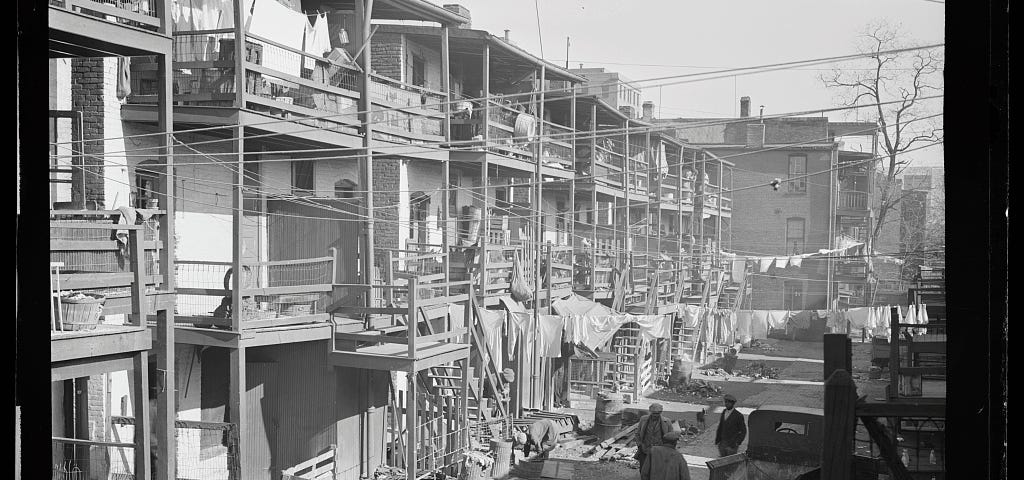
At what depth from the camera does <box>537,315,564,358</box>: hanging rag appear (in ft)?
39.7

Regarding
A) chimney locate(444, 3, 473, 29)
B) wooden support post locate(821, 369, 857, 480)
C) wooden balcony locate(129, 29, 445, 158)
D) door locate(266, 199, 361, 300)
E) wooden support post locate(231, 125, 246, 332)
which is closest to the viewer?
wooden support post locate(821, 369, 857, 480)

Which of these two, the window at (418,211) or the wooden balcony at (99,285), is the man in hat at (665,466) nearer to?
the wooden balcony at (99,285)

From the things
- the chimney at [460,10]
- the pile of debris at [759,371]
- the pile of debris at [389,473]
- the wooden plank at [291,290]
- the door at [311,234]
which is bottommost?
the pile of debris at [389,473]

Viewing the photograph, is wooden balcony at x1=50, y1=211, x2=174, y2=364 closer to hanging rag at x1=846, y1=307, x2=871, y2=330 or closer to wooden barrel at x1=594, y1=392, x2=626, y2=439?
wooden barrel at x1=594, y1=392, x2=626, y2=439

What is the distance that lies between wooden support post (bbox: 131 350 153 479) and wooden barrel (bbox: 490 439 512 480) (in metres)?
4.16

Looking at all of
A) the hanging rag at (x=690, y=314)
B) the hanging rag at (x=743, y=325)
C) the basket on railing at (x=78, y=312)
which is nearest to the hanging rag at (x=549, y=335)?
the hanging rag at (x=690, y=314)

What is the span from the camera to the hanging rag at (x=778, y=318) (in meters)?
10.1

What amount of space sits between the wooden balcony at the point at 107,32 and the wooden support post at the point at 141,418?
101 inches

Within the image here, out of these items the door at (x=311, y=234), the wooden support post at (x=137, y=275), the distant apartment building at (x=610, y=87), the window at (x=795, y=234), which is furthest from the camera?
the door at (x=311, y=234)

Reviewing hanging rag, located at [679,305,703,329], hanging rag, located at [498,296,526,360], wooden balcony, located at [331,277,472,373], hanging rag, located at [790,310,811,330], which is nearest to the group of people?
wooden balcony, located at [331,277,472,373]

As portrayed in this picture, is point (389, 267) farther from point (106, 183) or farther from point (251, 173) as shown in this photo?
point (106, 183)

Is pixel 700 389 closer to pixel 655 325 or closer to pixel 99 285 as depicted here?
pixel 655 325

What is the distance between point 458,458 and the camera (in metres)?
10.2
